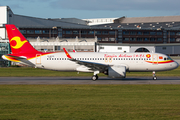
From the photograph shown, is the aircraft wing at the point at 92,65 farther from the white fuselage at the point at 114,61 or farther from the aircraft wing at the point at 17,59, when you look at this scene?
the aircraft wing at the point at 17,59

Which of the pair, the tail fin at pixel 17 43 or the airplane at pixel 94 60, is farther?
the tail fin at pixel 17 43

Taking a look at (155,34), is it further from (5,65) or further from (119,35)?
(5,65)

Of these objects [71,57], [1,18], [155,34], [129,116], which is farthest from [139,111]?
[155,34]

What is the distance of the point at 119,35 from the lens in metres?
138

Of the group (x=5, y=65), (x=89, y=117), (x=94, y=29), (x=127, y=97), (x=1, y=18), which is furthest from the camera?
(x=94, y=29)

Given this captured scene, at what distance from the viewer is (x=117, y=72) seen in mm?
34938

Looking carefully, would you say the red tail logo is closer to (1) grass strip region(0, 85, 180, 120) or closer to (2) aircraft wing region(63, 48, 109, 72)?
(2) aircraft wing region(63, 48, 109, 72)

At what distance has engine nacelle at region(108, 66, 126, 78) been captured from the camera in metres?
34.8

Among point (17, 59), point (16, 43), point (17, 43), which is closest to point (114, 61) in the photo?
point (17, 59)

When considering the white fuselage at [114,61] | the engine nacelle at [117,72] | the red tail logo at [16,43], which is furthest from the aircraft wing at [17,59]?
the engine nacelle at [117,72]

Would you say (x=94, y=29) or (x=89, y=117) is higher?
(x=94, y=29)

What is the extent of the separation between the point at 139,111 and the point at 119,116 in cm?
192

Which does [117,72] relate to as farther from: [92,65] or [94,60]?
[94,60]

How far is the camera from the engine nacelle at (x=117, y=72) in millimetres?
34812
